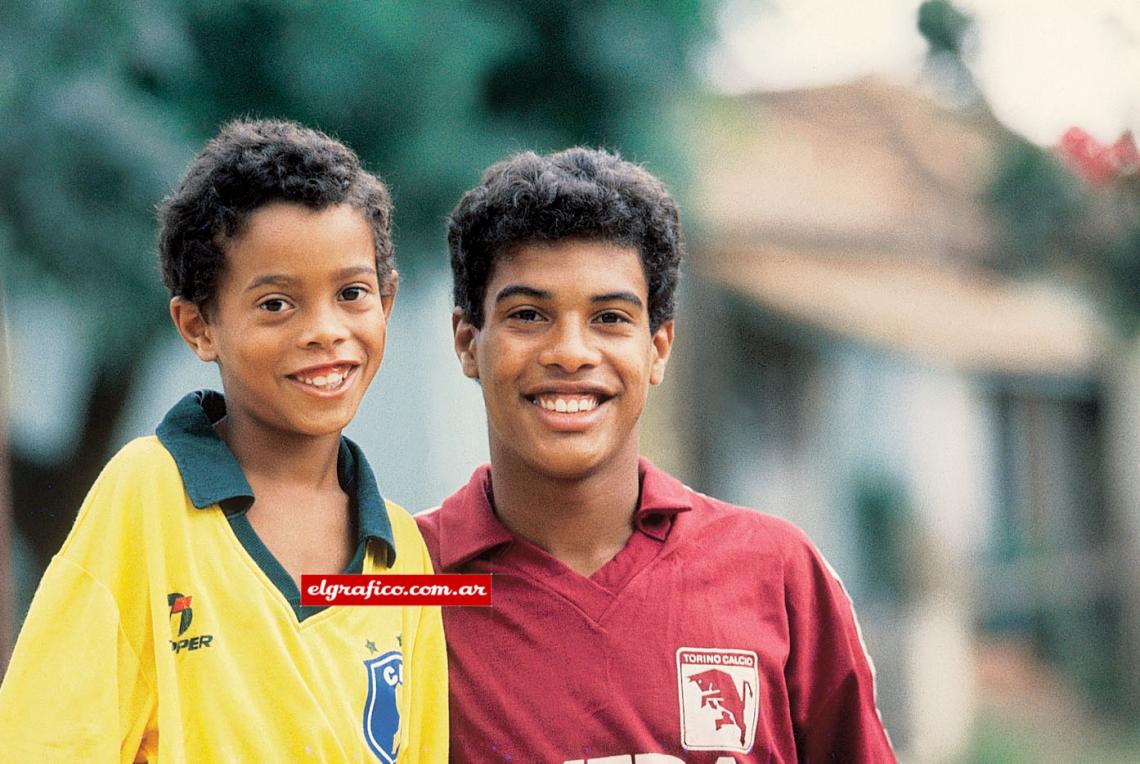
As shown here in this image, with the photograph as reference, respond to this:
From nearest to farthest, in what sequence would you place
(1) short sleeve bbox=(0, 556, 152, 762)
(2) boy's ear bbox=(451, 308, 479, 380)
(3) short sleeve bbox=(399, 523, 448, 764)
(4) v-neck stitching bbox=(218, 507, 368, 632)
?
(1) short sleeve bbox=(0, 556, 152, 762) → (4) v-neck stitching bbox=(218, 507, 368, 632) → (3) short sleeve bbox=(399, 523, 448, 764) → (2) boy's ear bbox=(451, 308, 479, 380)

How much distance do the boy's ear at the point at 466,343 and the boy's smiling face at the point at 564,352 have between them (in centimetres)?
5

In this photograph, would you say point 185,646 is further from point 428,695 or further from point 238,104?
point 238,104

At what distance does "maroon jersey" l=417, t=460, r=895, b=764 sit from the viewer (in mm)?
1721

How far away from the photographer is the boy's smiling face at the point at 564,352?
69.3 inches

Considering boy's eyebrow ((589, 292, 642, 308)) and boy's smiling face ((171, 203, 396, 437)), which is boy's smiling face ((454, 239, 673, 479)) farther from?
boy's smiling face ((171, 203, 396, 437))

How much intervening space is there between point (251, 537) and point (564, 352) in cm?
45

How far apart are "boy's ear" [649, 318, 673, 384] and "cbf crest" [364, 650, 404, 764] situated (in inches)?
21.8

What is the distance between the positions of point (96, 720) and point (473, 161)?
9.33 feet

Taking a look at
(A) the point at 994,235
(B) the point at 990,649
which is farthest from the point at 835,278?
(B) the point at 990,649

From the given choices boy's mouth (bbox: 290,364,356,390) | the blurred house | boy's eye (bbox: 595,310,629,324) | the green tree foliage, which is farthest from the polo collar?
the blurred house

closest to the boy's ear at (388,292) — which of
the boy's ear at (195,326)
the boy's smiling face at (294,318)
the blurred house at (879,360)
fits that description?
the boy's smiling face at (294,318)

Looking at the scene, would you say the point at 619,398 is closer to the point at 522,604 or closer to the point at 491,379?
the point at 491,379

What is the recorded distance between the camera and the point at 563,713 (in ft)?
5.64

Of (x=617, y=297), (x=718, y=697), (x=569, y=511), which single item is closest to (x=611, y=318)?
(x=617, y=297)
